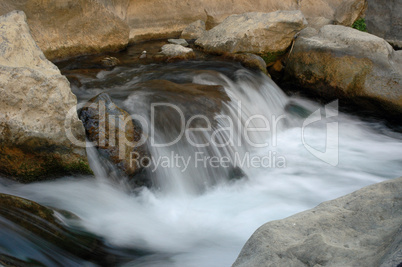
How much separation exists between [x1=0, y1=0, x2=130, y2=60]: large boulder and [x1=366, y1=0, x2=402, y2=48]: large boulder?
6.21m

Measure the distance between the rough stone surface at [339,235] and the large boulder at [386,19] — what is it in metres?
8.78

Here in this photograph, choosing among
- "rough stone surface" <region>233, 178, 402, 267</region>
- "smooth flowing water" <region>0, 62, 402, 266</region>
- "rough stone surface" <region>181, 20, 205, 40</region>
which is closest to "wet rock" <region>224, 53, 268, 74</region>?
"smooth flowing water" <region>0, 62, 402, 266</region>

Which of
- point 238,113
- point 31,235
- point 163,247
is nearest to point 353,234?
point 163,247

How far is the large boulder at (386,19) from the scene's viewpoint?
9.54 metres

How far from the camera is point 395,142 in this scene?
5.07m

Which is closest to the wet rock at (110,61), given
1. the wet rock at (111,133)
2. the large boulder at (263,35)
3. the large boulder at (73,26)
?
the large boulder at (73,26)

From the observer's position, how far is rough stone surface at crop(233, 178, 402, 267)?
159 cm

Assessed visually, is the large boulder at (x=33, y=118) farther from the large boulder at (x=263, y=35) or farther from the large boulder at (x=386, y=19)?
the large boulder at (x=386, y=19)

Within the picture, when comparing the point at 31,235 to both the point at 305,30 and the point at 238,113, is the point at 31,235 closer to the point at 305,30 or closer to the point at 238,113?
the point at 238,113

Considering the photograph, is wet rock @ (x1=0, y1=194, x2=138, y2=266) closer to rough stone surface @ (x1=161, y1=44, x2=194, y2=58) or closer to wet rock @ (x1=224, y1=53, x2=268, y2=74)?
wet rock @ (x1=224, y1=53, x2=268, y2=74)

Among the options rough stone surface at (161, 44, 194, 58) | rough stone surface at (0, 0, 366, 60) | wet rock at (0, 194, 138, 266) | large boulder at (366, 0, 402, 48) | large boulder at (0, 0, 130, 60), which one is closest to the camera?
wet rock at (0, 194, 138, 266)

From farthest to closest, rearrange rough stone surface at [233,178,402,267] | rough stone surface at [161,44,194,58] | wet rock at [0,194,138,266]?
rough stone surface at [161,44,194,58], wet rock at [0,194,138,266], rough stone surface at [233,178,402,267]

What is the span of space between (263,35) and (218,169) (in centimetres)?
380

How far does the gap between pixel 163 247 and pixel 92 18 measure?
5244 mm
